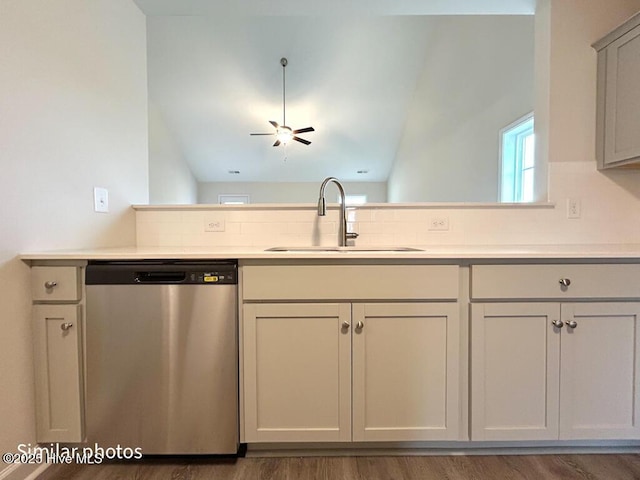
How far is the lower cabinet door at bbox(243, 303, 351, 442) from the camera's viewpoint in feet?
4.79

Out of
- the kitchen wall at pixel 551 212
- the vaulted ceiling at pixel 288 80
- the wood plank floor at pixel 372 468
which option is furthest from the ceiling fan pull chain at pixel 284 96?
the wood plank floor at pixel 372 468

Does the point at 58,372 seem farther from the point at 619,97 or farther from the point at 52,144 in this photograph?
the point at 619,97

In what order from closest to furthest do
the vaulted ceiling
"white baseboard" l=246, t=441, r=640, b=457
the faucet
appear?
"white baseboard" l=246, t=441, r=640, b=457, the faucet, the vaulted ceiling

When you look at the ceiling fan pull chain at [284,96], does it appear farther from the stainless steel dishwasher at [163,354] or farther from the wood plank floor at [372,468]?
the wood plank floor at [372,468]

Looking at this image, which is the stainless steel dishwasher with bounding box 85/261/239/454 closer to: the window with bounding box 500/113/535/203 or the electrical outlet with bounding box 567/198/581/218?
the electrical outlet with bounding box 567/198/581/218

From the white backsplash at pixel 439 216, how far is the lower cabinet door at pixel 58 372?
686 millimetres

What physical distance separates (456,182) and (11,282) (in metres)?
4.12

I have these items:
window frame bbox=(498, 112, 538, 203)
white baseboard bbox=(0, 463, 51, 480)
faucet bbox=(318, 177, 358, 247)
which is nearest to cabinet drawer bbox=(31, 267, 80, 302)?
white baseboard bbox=(0, 463, 51, 480)

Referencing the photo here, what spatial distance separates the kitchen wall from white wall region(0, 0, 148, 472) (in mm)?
407

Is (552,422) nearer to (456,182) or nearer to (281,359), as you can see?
(281,359)

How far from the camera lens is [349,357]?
57.6 inches

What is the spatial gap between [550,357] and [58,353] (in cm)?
202

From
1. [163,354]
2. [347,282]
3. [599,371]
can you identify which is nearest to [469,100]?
[599,371]

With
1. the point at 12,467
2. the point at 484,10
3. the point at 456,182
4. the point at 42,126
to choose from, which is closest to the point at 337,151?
the point at 456,182
